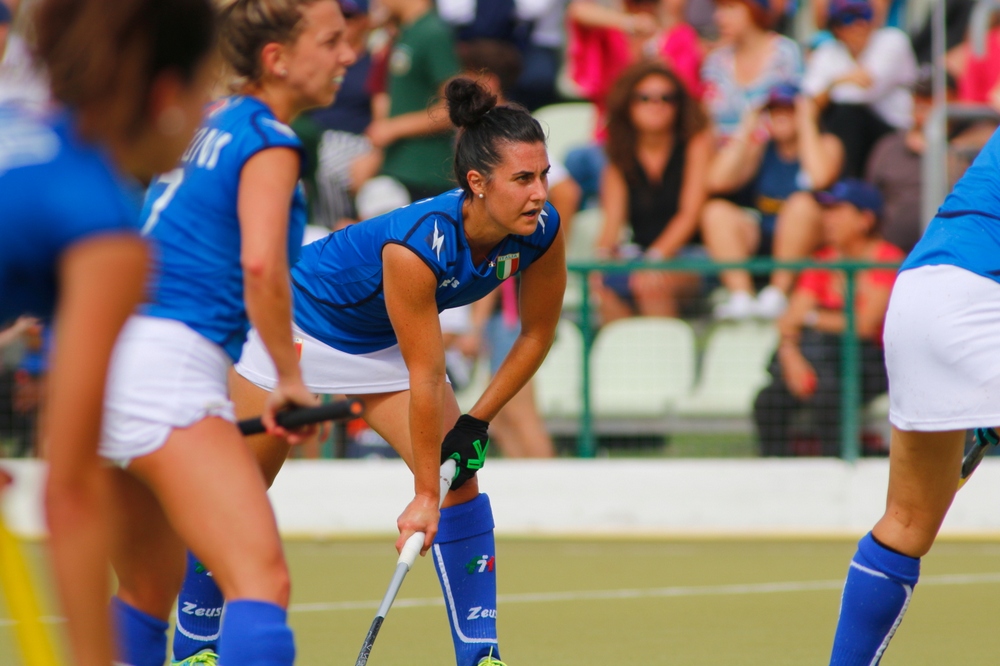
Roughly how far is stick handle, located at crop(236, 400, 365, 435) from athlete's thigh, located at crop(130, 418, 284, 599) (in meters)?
0.17

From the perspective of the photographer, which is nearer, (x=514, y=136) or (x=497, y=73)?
(x=514, y=136)

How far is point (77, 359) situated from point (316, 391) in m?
2.44

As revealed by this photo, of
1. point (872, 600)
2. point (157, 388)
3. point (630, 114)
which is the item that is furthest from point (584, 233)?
point (157, 388)

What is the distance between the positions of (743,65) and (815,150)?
78 cm

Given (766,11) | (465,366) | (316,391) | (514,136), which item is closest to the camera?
(514,136)

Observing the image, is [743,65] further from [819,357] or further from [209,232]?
[209,232]

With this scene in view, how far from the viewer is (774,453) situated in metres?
7.41

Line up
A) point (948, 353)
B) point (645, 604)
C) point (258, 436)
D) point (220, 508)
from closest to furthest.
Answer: point (220, 508) < point (948, 353) < point (258, 436) < point (645, 604)

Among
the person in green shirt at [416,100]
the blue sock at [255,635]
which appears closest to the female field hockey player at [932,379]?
the blue sock at [255,635]

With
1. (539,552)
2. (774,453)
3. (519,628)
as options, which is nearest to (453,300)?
(519,628)

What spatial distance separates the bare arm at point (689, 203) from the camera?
8031 millimetres

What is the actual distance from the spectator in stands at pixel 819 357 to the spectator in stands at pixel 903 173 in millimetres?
737

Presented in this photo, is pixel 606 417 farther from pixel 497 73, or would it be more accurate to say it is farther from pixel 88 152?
pixel 88 152

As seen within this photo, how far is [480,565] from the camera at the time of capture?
412 cm
